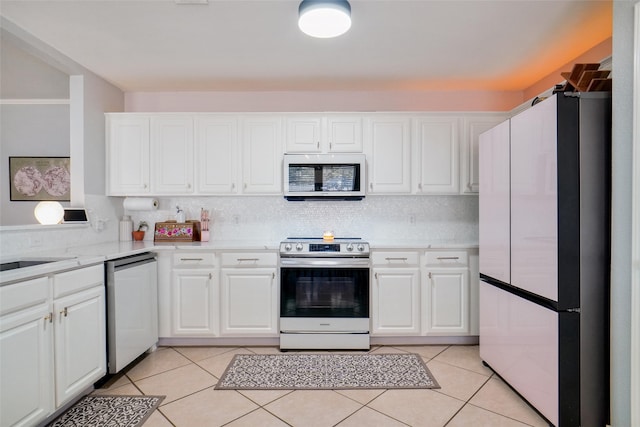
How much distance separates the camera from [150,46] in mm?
2691

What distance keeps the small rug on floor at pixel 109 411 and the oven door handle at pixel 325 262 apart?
1.39 meters

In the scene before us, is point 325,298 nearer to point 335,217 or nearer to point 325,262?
point 325,262

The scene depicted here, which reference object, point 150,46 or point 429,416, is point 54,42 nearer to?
point 150,46

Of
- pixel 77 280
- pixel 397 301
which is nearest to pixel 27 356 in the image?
pixel 77 280

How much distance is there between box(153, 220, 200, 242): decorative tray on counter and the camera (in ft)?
11.6

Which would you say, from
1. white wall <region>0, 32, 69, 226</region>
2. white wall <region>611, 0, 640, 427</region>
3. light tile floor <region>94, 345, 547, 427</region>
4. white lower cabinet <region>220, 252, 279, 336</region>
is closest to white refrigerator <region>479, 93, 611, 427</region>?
white wall <region>611, 0, 640, 427</region>

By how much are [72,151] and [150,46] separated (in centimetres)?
127

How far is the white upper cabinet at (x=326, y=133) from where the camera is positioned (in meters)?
3.38

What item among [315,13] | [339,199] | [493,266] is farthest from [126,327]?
[493,266]

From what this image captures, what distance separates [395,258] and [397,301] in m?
0.40

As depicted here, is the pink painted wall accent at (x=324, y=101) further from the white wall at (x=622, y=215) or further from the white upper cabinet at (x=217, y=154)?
the white wall at (x=622, y=215)

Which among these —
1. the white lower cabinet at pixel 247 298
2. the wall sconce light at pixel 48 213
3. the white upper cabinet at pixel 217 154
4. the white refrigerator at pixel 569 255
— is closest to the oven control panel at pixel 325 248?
the white lower cabinet at pixel 247 298

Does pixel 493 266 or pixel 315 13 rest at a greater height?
pixel 315 13

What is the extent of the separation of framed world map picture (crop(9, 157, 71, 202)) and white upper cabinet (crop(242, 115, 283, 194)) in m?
2.09
